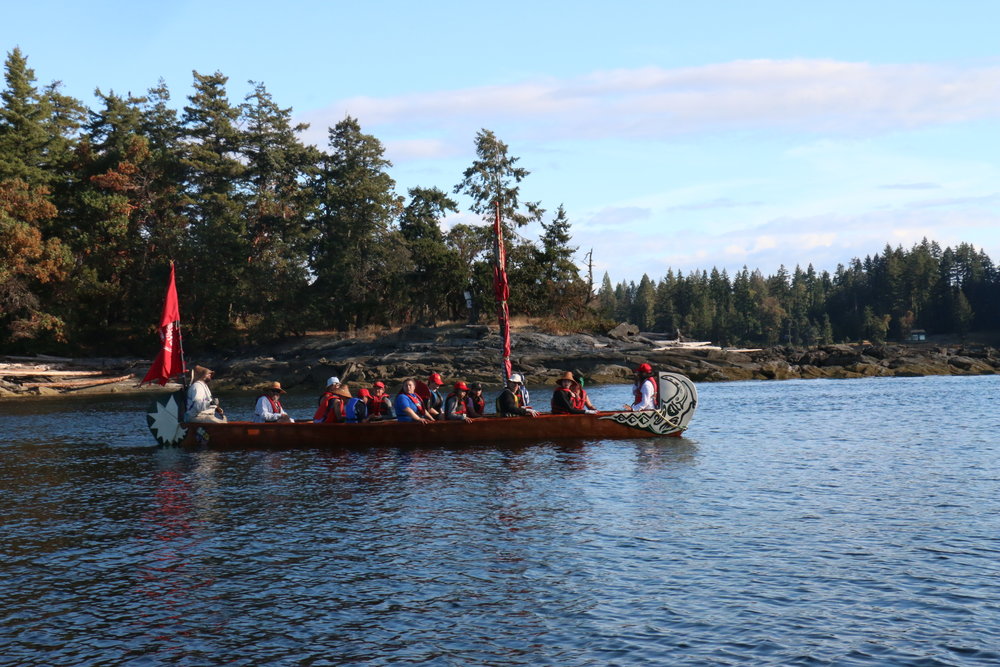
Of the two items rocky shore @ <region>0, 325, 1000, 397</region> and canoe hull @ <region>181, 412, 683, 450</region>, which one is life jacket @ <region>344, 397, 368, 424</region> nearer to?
canoe hull @ <region>181, 412, 683, 450</region>

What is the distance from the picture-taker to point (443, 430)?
28.1 m

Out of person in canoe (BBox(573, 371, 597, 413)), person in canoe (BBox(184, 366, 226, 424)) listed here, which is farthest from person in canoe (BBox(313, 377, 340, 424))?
person in canoe (BBox(573, 371, 597, 413))

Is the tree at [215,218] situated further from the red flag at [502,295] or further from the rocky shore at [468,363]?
the red flag at [502,295]

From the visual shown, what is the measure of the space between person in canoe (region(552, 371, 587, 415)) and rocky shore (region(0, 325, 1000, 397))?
32522 millimetres

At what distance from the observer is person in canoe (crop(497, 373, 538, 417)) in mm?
Answer: 28203

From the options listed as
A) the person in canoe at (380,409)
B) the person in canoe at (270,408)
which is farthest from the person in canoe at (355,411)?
the person in canoe at (270,408)

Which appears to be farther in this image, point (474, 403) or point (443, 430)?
point (474, 403)

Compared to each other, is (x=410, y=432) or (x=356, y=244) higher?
(x=356, y=244)

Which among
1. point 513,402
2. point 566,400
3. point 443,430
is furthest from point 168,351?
point 566,400

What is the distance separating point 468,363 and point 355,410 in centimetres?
3417

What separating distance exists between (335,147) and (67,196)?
23.4 m

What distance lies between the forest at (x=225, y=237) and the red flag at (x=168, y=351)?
4375 cm

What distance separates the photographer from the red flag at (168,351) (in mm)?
28859

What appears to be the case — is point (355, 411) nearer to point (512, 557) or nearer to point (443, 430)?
point (443, 430)
